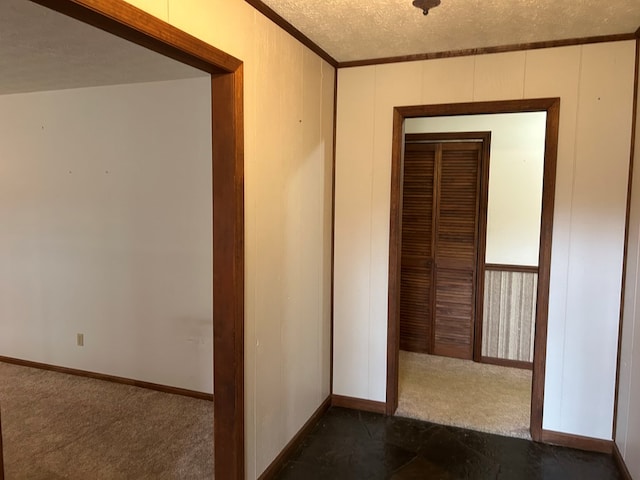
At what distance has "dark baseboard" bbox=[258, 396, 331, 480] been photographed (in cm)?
240

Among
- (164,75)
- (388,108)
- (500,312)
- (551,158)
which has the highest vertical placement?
(164,75)

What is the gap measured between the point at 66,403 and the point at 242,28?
2.92 meters

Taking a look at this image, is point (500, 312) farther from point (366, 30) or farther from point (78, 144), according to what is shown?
point (78, 144)

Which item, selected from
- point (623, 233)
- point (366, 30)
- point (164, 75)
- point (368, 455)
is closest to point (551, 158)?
point (623, 233)

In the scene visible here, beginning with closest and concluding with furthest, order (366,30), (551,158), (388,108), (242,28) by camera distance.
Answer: (242,28) → (366,30) → (551,158) → (388,108)

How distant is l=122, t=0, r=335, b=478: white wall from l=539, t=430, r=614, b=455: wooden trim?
4.79ft

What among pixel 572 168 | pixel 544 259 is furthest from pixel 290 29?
pixel 544 259

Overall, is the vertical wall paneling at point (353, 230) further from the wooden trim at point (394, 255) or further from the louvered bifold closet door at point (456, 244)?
the louvered bifold closet door at point (456, 244)

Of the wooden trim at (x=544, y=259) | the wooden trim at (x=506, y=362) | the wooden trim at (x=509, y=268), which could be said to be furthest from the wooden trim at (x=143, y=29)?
the wooden trim at (x=506, y=362)

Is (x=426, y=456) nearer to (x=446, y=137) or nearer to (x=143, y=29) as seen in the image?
(x=143, y=29)

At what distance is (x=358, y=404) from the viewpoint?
321 centimetres

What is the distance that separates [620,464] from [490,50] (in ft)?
8.30

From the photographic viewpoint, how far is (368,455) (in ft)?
8.68

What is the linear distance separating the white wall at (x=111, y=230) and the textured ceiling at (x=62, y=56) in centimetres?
16
